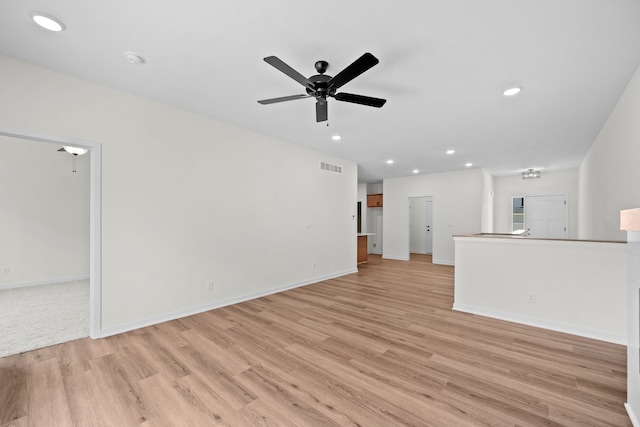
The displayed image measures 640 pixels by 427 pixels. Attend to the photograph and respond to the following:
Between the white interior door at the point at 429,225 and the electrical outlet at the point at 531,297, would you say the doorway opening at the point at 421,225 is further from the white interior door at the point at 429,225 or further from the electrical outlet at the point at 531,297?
the electrical outlet at the point at 531,297

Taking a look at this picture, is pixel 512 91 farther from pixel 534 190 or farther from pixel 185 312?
pixel 534 190

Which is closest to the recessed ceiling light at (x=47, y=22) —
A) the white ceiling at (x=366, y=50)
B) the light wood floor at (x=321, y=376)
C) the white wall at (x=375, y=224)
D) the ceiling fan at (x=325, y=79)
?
the white ceiling at (x=366, y=50)

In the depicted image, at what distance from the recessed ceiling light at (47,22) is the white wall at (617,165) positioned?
484 centimetres

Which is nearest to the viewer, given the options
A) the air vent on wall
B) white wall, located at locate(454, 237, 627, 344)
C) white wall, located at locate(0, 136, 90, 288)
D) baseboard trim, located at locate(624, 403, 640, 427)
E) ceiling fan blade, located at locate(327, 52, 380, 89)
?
baseboard trim, located at locate(624, 403, 640, 427)

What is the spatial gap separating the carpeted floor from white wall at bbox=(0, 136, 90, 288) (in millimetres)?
525

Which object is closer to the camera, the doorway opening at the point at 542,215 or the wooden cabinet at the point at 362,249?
the wooden cabinet at the point at 362,249

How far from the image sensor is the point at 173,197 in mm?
3420

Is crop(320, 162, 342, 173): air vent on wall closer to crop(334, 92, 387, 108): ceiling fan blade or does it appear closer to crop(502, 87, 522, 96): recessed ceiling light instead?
crop(334, 92, 387, 108): ceiling fan blade

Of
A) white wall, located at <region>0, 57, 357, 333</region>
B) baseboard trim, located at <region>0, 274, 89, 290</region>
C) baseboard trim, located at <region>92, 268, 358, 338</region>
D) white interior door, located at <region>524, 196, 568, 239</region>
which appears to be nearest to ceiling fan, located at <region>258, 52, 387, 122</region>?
white wall, located at <region>0, 57, 357, 333</region>

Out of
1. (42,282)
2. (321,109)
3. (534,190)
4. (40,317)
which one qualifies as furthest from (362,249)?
(42,282)

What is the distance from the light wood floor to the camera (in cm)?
173

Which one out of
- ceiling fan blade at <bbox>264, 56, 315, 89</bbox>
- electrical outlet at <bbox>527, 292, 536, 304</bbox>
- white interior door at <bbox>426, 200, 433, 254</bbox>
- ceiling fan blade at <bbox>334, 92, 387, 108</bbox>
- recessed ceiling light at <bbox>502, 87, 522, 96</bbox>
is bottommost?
electrical outlet at <bbox>527, 292, 536, 304</bbox>

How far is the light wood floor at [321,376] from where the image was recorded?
5.69 ft

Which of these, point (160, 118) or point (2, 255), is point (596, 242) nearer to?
point (160, 118)
